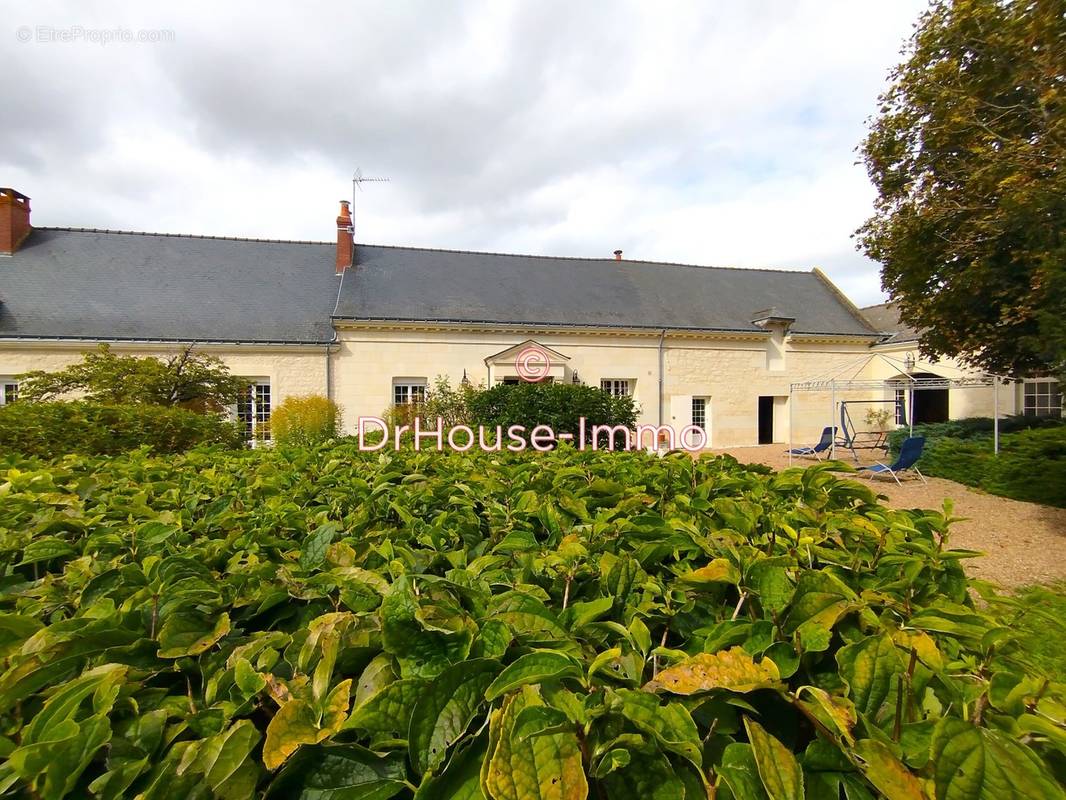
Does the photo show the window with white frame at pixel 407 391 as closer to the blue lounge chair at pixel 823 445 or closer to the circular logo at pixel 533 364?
the circular logo at pixel 533 364

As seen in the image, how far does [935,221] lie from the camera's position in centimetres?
1041

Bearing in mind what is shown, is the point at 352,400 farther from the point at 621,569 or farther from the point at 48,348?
the point at 621,569

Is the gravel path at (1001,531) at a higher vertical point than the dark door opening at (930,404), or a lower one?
lower

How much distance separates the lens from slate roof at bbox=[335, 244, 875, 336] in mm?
17734

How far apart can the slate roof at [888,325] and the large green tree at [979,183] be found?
7108mm

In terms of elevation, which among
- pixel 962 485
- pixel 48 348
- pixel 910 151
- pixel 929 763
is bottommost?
pixel 962 485

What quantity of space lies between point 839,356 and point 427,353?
16.2 m

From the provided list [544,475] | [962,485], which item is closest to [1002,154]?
[962,485]

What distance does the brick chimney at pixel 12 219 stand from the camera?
16.1 meters

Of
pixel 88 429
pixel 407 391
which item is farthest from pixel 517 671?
pixel 407 391

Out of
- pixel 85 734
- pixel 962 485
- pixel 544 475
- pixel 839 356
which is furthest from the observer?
pixel 839 356

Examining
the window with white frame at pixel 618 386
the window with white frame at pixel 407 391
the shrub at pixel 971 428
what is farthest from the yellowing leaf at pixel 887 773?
the window with white frame at pixel 618 386

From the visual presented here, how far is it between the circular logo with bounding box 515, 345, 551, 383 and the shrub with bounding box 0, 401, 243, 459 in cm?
1057

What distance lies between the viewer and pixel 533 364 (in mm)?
17172
